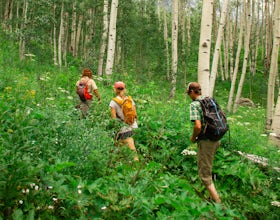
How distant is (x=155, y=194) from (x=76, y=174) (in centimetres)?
92

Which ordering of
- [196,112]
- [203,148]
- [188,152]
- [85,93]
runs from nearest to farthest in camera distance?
[196,112] < [203,148] < [188,152] < [85,93]

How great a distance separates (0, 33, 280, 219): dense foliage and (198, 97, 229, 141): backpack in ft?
2.26

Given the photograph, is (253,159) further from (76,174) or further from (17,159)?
(17,159)

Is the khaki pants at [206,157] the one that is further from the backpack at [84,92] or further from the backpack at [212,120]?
the backpack at [84,92]

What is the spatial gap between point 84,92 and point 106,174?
11.5 feet

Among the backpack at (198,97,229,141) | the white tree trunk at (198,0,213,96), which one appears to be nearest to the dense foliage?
the backpack at (198,97,229,141)

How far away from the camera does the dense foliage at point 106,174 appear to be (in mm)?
2959

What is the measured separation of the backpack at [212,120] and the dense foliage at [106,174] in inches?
27.1

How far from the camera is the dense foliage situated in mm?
2959

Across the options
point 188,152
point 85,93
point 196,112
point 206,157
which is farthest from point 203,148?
point 85,93

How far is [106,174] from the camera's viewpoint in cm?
391

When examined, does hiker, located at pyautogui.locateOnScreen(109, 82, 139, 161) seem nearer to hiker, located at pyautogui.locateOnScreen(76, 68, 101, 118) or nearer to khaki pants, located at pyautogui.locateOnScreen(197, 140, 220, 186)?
khaki pants, located at pyautogui.locateOnScreen(197, 140, 220, 186)

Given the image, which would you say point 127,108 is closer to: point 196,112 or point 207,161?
point 196,112

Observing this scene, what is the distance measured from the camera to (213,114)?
4652 millimetres
